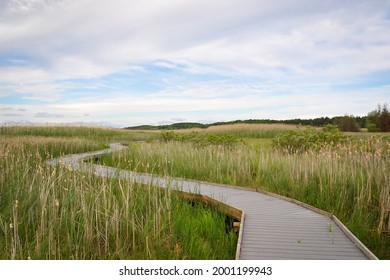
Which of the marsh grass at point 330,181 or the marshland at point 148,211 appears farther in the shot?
the marsh grass at point 330,181

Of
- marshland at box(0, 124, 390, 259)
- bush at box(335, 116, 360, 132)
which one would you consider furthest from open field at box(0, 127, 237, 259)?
bush at box(335, 116, 360, 132)

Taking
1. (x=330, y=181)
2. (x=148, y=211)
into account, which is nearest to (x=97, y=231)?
(x=148, y=211)

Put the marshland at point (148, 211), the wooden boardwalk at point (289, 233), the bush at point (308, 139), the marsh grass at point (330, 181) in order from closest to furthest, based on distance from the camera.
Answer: the wooden boardwalk at point (289, 233), the marshland at point (148, 211), the marsh grass at point (330, 181), the bush at point (308, 139)

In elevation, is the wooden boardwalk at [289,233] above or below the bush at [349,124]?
below

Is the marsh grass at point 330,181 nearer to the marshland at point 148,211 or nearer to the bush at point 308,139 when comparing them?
the marshland at point 148,211

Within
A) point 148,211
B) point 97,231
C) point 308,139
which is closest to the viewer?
point 97,231

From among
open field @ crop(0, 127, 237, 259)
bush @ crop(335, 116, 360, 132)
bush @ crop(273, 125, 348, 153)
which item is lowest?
open field @ crop(0, 127, 237, 259)

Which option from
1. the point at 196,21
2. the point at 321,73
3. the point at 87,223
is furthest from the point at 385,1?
the point at 87,223

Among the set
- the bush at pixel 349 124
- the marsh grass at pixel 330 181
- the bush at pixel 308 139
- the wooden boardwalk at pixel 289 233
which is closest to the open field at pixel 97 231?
the wooden boardwalk at pixel 289 233

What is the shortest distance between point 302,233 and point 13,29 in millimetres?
4517

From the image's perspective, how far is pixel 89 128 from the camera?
2148cm

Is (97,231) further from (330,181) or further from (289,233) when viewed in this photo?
(330,181)

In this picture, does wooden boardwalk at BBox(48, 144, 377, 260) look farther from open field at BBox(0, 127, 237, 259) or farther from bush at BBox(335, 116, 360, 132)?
bush at BBox(335, 116, 360, 132)

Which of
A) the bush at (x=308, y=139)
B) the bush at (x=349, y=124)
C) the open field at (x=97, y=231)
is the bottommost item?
the open field at (x=97, y=231)
